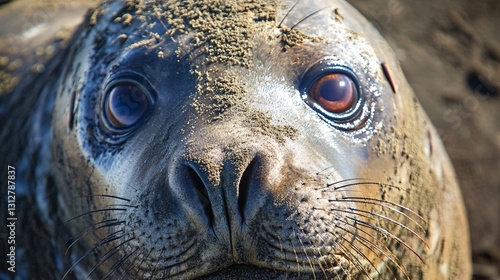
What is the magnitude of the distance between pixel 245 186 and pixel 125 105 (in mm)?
976

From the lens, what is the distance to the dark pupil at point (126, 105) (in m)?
3.64

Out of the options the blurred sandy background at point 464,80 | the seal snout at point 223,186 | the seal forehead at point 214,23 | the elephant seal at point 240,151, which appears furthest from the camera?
the blurred sandy background at point 464,80

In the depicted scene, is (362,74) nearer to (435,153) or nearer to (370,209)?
(370,209)

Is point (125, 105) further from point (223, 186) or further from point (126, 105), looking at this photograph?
point (223, 186)

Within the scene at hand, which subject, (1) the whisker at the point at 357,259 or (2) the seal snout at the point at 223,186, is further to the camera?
(1) the whisker at the point at 357,259

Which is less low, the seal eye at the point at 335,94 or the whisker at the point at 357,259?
the seal eye at the point at 335,94

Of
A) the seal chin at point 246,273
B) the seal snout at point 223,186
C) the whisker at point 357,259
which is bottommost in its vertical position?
the seal chin at point 246,273

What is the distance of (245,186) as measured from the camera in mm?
2996

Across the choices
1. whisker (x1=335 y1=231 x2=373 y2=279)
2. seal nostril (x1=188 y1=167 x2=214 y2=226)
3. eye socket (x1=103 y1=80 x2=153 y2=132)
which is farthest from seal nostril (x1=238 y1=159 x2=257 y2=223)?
eye socket (x1=103 y1=80 x2=153 y2=132)

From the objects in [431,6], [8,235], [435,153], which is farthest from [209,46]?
[431,6]

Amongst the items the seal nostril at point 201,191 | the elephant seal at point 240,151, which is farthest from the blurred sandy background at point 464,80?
the seal nostril at point 201,191

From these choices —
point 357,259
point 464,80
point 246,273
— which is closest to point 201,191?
point 246,273

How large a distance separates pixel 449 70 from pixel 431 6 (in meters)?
0.76

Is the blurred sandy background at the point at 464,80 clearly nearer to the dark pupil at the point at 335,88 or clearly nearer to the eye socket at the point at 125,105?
the dark pupil at the point at 335,88
